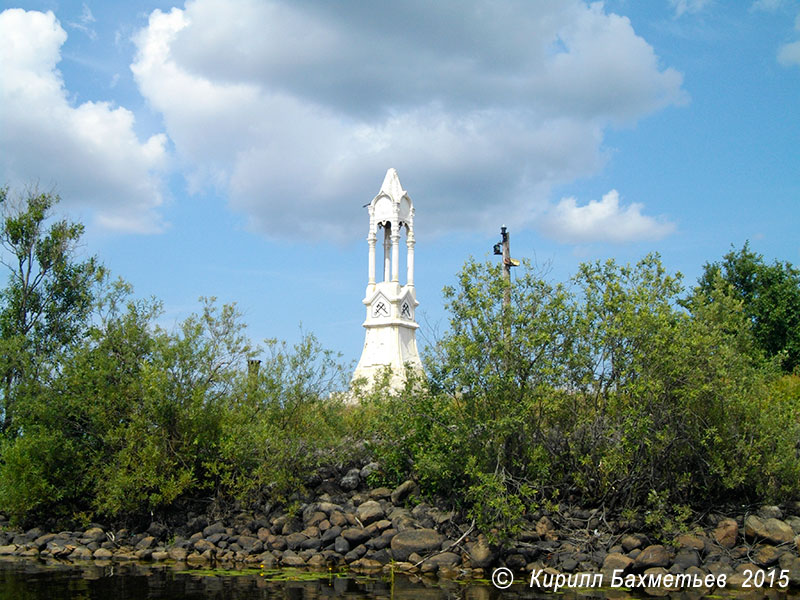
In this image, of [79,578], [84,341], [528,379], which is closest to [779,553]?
[528,379]

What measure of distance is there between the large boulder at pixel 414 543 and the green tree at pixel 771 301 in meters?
22.0

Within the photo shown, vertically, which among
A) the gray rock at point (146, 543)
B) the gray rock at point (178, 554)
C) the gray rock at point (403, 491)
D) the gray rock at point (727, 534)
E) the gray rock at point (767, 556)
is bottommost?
the gray rock at point (178, 554)

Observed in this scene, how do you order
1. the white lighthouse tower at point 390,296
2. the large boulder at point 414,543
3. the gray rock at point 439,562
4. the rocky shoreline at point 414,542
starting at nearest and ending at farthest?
the rocky shoreline at point 414,542
the gray rock at point 439,562
the large boulder at point 414,543
the white lighthouse tower at point 390,296

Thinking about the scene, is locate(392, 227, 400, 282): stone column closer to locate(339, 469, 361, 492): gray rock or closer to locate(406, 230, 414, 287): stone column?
locate(406, 230, 414, 287): stone column

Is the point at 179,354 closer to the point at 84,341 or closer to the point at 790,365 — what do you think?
the point at 84,341

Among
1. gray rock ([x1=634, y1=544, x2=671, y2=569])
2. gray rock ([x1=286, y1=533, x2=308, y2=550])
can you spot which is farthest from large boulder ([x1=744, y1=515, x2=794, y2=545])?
gray rock ([x1=286, y1=533, x2=308, y2=550])

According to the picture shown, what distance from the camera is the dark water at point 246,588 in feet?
50.8

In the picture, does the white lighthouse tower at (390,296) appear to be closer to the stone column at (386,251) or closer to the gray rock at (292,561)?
the stone column at (386,251)

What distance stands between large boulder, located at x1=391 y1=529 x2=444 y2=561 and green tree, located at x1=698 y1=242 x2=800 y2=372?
22.0 m

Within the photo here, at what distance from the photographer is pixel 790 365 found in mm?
36938

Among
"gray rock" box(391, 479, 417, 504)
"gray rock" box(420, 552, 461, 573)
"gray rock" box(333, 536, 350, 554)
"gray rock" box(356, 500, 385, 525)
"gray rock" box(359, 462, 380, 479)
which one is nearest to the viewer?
"gray rock" box(420, 552, 461, 573)

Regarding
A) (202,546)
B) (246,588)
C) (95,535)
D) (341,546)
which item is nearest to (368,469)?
(341,546)

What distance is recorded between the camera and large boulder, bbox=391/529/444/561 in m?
18.5

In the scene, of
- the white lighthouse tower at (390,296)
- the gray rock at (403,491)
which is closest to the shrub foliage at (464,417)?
the gray rock at (403,491)
